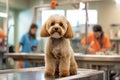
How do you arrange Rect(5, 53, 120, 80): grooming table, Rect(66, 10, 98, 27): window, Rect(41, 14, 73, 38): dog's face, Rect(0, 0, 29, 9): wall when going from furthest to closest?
Rect(0, 0, 29, 9): wall
Rect(66, 10, 98, 27): window
Rect(5, 53, 120, 80): grooming table
Rect(41, 14, 73, 38): dog's face

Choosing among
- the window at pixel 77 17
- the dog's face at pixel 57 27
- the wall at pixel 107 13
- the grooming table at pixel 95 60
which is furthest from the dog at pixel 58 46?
the wall at pixel 107 13

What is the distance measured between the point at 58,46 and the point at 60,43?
0.07 feet

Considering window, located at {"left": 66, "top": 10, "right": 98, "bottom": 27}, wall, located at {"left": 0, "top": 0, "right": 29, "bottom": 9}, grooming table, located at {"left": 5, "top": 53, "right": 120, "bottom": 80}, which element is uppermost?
wall, located at {"left": 0, "top": 0, "right": 29, "bottom": 9}

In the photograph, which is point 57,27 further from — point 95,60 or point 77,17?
point 77,17

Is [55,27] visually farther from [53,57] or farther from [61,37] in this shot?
[53,57]

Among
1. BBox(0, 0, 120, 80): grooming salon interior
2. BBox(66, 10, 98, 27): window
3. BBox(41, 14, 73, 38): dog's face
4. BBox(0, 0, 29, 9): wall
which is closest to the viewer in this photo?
BBox(41, 14, 73, 38): dog's face

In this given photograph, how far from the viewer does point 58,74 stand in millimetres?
1567

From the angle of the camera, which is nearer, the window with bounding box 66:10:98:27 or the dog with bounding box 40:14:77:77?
the dog with bounding box 40:14:77:77

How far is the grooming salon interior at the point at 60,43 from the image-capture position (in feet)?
4.91

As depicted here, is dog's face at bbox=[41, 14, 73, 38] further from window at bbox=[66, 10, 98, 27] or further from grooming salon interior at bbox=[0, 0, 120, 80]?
window at bbox=[66, 10, 98, 27]

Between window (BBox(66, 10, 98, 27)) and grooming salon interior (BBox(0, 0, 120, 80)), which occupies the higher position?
window (BBox(66, 10, 98, 27))

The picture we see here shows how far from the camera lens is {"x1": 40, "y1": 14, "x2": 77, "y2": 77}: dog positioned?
142 cm

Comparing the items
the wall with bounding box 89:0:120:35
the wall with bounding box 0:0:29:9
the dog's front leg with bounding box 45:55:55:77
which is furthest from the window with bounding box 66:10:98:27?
the dog's front leg with bounding box 45:55:55:77

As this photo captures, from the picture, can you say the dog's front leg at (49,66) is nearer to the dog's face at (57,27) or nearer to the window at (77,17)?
the dog's face at (57,27)
